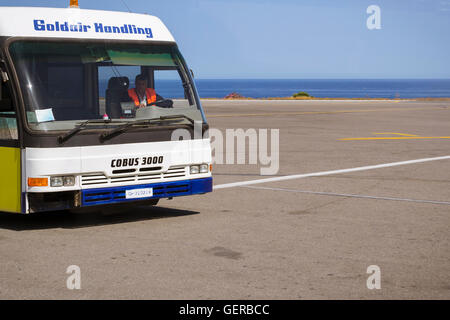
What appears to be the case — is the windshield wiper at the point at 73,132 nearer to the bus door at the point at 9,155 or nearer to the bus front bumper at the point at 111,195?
the bus door at the point at 9,155

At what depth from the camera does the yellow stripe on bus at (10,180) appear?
9.24 m

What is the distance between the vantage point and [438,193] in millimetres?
12508

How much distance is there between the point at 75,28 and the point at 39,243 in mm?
2900

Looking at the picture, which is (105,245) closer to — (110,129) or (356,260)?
(110,129)

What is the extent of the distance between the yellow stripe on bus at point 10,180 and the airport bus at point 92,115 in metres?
0.01

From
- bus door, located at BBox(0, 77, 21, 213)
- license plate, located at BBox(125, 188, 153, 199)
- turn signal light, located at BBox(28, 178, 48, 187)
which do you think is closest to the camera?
turn signal light, located at BBox(28, 178, 48, 187)

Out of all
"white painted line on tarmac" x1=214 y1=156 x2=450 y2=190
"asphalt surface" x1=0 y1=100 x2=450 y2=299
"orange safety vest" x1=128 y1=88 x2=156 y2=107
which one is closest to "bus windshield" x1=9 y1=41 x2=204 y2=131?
"orange safety vest" x1=128 y1=88 x2=156 y2=107

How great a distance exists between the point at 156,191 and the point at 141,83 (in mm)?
1505

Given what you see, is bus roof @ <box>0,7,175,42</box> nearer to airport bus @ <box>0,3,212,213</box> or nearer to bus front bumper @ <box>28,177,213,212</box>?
airport bus @ <box>0,3,212,213</box>

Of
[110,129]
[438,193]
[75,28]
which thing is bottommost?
[438,193]

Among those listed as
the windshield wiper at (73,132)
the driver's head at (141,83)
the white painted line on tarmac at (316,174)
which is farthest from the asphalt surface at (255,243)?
the driver's head at (141,83)

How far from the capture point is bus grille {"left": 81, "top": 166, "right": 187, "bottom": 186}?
9461mm

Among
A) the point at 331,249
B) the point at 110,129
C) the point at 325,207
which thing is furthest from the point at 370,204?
the point at 110,129

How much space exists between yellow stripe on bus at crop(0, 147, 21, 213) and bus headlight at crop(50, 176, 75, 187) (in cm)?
43
